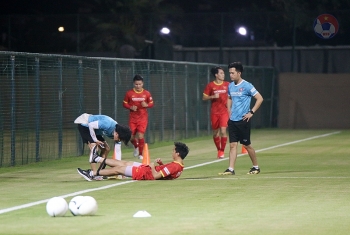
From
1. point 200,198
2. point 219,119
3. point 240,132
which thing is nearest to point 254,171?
point 240,132

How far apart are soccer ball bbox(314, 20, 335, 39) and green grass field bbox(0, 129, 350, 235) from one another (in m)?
19.1

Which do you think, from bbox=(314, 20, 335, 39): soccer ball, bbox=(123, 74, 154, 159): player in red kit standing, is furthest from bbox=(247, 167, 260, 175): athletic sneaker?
bbox=(314, 20, 335, 39): soccer ball

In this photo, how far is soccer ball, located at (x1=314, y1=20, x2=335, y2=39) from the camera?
1592 inches

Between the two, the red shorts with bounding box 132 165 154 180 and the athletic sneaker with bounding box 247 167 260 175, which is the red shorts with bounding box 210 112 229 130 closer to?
the athletic sneaker with bounding box 247 167 260 175

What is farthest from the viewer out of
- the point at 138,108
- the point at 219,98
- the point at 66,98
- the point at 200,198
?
the point at 66,98

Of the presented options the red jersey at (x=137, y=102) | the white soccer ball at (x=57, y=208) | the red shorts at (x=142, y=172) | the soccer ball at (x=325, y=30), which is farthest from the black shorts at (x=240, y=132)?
the soccer ball at (x=325, y=30)

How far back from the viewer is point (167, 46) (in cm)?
3959

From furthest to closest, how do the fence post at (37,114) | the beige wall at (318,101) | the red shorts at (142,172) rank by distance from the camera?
the beige wall at (318,101), the fence post at (37,114), the red shorts at (142,172)

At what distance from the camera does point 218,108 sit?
22422 mm

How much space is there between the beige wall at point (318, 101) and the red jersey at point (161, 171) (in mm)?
23574

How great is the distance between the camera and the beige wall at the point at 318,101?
127 feet

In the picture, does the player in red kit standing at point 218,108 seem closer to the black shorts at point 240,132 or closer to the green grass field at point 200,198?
the green grass field at point 200,198

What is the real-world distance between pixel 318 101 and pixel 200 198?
26.2m

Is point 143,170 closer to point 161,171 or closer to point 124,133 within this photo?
point 161,171
